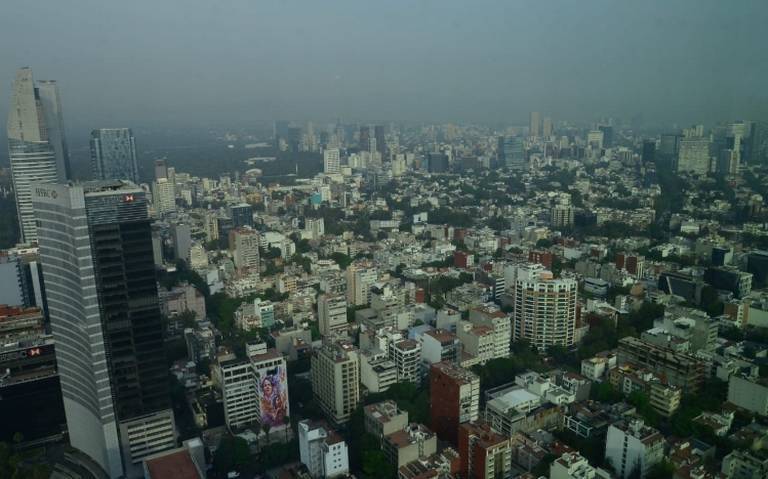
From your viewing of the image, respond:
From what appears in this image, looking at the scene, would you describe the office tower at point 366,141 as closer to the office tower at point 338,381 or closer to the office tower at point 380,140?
the office tower at point 380,140

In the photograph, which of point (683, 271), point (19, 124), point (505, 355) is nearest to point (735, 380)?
point (505, 355)

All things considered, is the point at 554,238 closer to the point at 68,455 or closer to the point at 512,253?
the point at 512,253

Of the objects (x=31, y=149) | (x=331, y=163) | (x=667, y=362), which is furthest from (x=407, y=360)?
(x=331, y=163)

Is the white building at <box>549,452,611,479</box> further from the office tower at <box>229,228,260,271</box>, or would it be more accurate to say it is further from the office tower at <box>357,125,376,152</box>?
the office tower at <box>357,125,376,152</box>

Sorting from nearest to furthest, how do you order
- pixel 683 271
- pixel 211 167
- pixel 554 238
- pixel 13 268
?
1. pixel 13 268
2. pixel 683 271
3. pixel 554 238
4. pixel 211 167

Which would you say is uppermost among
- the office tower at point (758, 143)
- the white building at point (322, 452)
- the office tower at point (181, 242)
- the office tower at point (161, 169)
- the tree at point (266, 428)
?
the office tower at point (758, 143)

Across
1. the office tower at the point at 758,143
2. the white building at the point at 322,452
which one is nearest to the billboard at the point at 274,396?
the white building at the point at 322,452
